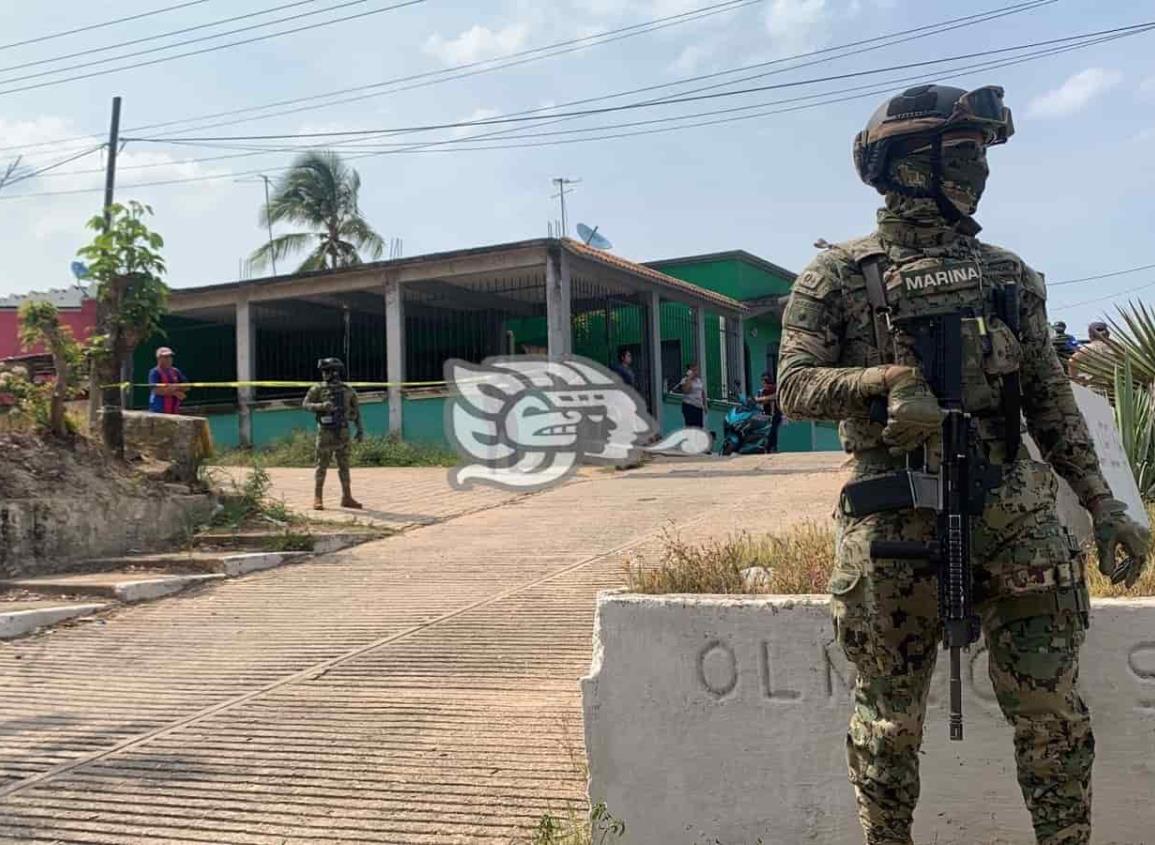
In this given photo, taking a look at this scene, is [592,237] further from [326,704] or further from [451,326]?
[326,704]

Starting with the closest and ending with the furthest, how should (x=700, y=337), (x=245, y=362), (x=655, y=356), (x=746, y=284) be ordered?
(x=655, y=356), (x=245, y=362), (x=700, y=337), (x=746, y=284)

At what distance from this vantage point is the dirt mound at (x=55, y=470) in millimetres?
7754

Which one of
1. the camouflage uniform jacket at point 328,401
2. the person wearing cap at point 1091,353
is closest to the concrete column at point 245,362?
the camouflage uniform jacket at point 328,401

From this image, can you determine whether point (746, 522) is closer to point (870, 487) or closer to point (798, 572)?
point (798, 572)

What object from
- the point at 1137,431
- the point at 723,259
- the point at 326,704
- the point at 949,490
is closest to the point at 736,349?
the point at 723,259

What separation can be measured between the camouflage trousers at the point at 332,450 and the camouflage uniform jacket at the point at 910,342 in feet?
28.0

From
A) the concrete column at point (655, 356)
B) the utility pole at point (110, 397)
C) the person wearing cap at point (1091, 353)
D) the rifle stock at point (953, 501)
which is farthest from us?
the concrete column at point (655, 356)

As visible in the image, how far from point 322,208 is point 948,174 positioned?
3128cm

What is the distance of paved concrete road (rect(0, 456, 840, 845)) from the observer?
11.0ft

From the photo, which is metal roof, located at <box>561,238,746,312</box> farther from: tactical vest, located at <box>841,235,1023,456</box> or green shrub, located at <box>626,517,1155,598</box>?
tactical vest, located at <box>841,235,1023,456</box>

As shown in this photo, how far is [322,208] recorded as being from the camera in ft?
105

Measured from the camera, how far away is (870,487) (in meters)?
2.36

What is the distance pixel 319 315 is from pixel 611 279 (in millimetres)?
6037

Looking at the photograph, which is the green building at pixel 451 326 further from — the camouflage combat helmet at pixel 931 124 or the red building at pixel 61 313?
the camouflage combat helmet at pixel 931 124
